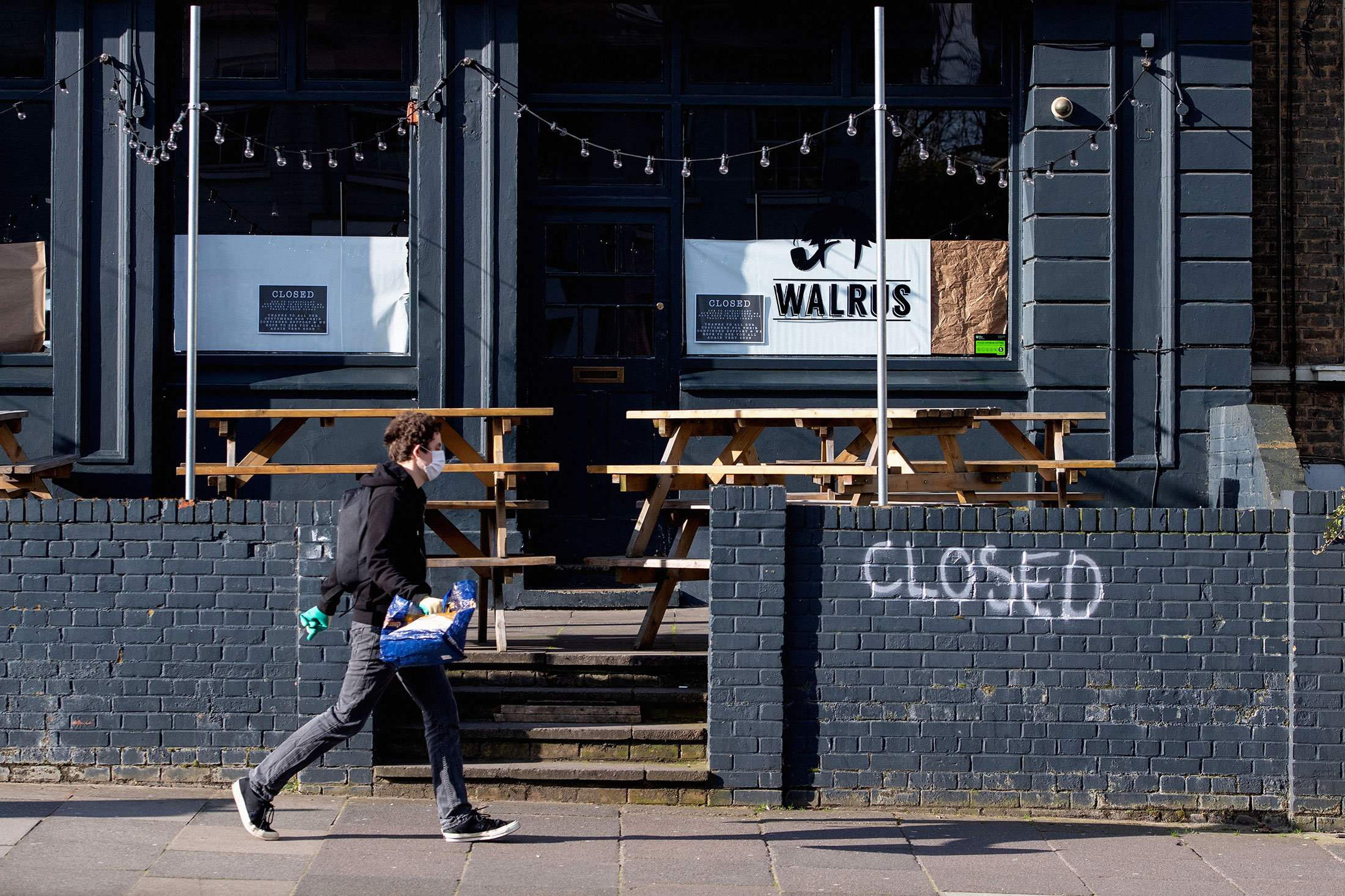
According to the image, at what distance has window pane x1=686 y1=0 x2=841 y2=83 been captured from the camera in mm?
9664

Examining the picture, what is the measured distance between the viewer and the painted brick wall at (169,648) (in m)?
6.19

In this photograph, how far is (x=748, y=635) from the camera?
6152 mm

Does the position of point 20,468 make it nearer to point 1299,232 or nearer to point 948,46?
point 948,46

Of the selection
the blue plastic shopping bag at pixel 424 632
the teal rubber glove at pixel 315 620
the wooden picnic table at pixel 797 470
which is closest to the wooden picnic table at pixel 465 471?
the wooden picnic table at pixel 797 470

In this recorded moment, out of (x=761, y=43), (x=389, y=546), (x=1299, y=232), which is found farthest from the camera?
(x=1299, y=232)

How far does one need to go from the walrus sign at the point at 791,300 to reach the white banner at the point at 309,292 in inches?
90.5

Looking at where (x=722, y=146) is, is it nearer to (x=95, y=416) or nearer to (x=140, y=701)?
(x=95, y=416)

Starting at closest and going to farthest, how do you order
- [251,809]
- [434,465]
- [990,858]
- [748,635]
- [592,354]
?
[251,809] < [434,465] < [990,858] < [748,635] < [592,354]

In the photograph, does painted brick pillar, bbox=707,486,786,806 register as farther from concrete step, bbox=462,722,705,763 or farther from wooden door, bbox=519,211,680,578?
wooden door, bbox=519,211,680,578

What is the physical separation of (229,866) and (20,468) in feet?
11.8

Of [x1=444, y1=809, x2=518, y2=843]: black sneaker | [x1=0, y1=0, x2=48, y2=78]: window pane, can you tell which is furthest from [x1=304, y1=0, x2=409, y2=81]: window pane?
[x1=444, y1=809, x2=518, y2=843]: black sneaker

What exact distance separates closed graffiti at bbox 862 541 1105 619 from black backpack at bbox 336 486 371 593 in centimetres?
248

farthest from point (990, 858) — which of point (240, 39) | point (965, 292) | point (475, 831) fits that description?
point (240, 39)

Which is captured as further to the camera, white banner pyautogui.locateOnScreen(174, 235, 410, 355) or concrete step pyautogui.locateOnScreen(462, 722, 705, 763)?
white banner pyautogui.locateOnScreen(174, 235, 410, 355)
